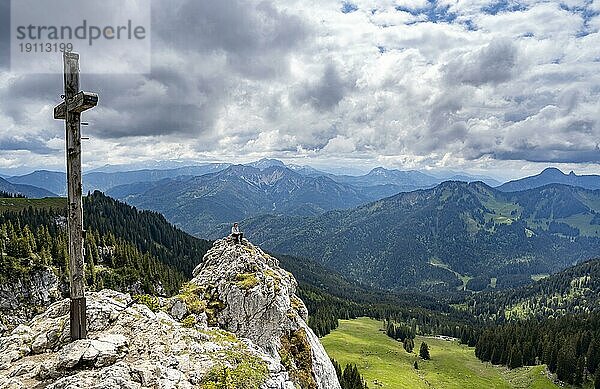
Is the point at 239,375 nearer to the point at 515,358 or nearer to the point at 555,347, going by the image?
the point at 555,347

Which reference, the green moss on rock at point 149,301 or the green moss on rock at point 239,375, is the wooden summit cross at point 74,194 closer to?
the green moss on rock at point 239,375

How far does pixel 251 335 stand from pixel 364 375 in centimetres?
8898

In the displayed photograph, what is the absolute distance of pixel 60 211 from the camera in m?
190

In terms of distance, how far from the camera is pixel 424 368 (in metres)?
128

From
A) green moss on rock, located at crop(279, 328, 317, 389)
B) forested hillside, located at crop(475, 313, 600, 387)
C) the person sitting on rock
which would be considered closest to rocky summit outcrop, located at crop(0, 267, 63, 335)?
the person sitting on rock

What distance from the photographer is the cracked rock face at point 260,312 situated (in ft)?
97.0

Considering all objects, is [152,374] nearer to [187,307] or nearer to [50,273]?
[187,307]

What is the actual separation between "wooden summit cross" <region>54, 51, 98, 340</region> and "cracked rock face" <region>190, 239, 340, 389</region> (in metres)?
15.6

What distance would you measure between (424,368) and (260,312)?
117303mm

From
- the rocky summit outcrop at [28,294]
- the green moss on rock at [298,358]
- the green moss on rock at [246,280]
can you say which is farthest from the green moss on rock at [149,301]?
the rocky summit outcrop at [28,294]

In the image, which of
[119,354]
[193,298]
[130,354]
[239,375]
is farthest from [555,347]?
[119,354]

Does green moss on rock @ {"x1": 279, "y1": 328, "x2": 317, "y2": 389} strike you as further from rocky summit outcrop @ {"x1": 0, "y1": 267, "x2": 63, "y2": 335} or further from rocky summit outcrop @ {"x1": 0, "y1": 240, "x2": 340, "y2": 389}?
rocky summit outcrop @ {"x1": 0, "y1": 267, "x2": 63, "y2": 335}

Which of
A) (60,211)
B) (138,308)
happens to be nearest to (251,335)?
(138,308)

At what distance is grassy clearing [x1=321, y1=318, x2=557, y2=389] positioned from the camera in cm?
10600
